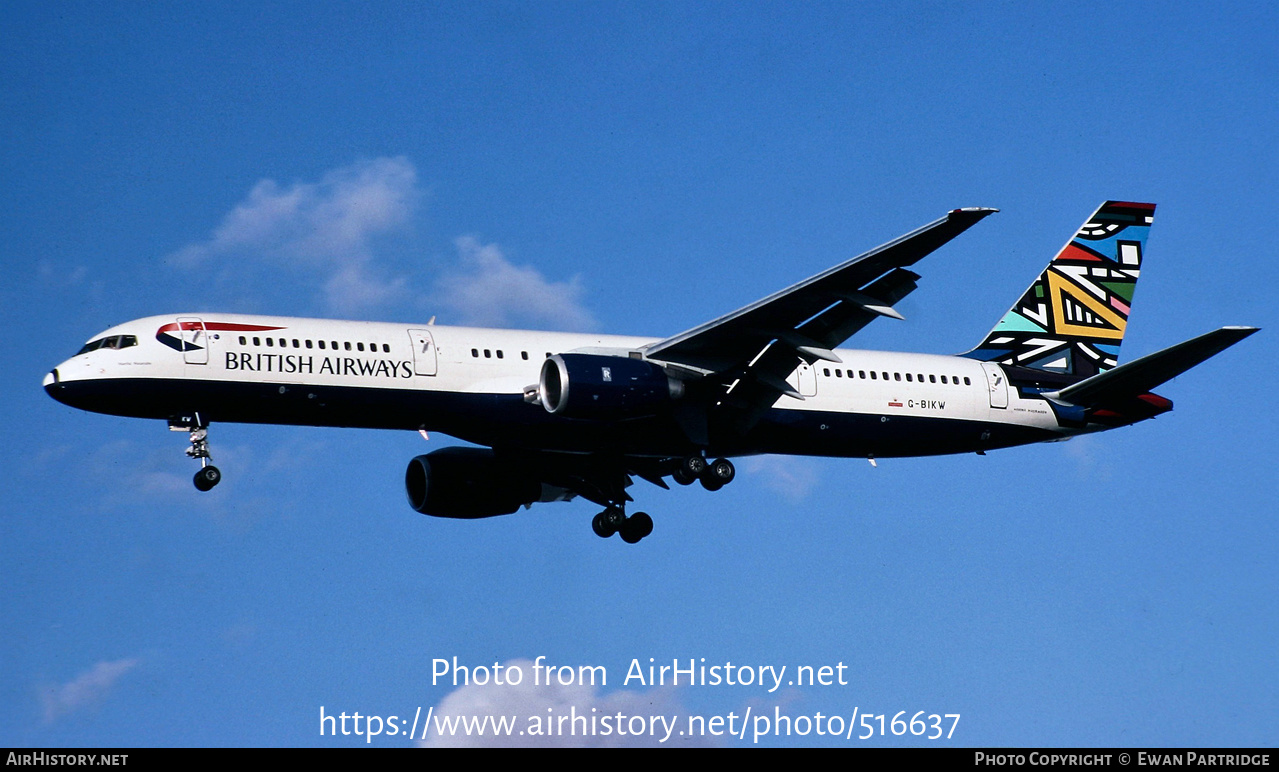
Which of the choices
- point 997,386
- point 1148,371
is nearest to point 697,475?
A: point 997,386

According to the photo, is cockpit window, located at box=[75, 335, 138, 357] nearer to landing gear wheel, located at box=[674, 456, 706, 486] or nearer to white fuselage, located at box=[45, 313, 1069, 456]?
white fuselage, located at box=[45, 313, 1069, 456]

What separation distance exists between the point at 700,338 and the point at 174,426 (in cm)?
1274

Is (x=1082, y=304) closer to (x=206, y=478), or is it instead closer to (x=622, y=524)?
(x=622, y=524)

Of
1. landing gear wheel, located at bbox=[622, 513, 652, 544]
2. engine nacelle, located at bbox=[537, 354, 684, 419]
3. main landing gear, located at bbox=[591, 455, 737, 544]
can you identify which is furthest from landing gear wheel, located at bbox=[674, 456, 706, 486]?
landing gear wheel, located at bbox=[622, 513, 652, 544]

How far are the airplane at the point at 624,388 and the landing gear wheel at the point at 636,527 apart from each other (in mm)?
41

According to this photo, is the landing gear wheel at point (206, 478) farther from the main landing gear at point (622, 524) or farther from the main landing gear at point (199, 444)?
the main landing gear at point (622, 524)

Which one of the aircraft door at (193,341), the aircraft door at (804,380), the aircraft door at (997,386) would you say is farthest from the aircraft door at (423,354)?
the aircraft door at (997,386)

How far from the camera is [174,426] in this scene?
126 ft

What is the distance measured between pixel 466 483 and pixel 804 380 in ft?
32.5

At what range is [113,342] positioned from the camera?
1505 inches

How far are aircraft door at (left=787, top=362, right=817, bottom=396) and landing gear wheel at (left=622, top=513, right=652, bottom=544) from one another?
586 cm

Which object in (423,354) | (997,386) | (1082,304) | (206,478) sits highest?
(1082,304)
